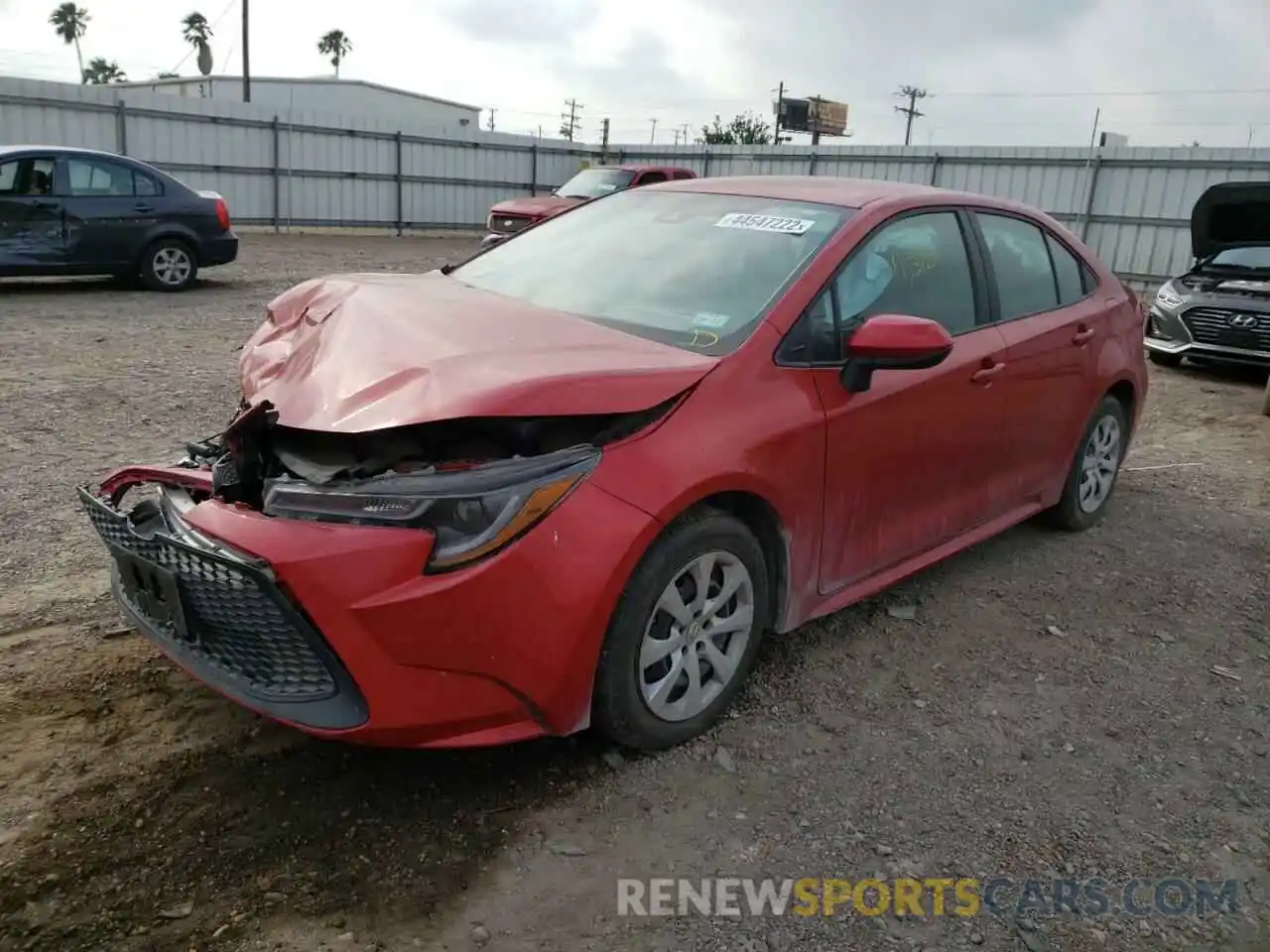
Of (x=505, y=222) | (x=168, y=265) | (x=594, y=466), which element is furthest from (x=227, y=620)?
(x=505, y=222)

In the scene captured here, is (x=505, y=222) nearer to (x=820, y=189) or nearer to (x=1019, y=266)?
(x=1019, y=266)

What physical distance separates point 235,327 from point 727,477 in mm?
7861

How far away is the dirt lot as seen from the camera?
2326 millimetres

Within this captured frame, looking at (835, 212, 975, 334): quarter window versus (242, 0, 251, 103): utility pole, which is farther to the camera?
(242, 0, 251, 103): utility pole

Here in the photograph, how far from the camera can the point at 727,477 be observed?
112 inches

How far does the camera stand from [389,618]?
234 cm

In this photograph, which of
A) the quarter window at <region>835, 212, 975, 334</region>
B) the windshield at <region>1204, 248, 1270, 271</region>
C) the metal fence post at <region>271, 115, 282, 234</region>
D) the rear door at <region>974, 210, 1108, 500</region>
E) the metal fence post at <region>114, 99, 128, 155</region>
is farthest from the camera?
the metal fence post at <region>271, 115, 282, 234</region>

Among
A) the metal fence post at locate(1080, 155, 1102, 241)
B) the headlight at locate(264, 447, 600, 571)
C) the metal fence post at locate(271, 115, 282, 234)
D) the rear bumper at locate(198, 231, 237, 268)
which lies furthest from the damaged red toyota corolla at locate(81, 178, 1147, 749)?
the metal fence post at locate(271, 115, 282, 234)

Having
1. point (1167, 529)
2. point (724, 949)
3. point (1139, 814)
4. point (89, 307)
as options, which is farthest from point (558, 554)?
point (89, 307)

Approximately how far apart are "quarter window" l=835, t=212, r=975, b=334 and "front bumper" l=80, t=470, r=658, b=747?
128cm

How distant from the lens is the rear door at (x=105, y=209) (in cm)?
1057

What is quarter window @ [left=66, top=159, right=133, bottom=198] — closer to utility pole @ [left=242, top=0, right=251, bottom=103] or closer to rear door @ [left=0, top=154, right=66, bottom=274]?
rear door @ [left=0, top=154, right=66, bottom=274]

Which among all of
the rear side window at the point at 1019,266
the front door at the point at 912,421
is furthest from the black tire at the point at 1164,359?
the front door at the point at 912,421

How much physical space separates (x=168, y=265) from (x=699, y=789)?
10.7m
